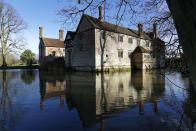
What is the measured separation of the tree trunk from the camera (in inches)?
77.2

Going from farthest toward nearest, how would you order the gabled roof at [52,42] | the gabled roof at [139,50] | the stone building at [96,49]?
the gabled roof at [52,42]
the gabled roof at [139,50]
the stone building at [96,49]

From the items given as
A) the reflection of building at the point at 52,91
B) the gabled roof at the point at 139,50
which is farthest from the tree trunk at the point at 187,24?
the gabled roof at the point at 139,50

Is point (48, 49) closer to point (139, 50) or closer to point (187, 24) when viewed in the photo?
point (139, 50)

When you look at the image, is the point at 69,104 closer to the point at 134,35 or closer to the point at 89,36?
the point at 89,36

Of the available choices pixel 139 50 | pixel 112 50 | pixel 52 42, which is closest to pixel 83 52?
pixel 112 50

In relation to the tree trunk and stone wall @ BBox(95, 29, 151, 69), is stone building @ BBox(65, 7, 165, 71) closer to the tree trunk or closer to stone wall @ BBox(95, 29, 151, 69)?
stone wall @ BBox(95, 29, 151, 69)

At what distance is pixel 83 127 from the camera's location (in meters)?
6.15

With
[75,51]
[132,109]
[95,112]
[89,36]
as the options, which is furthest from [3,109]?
[75,51]

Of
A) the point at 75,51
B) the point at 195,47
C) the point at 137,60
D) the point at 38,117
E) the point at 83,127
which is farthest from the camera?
the point at 137,60

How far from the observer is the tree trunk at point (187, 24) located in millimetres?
1961

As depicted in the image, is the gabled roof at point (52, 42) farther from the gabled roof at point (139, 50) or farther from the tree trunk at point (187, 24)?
the tree trunk at point (187, 24)

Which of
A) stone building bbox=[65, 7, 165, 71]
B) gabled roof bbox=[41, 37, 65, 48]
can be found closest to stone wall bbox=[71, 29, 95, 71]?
stone building bbox=[65, 7, 165, 71]

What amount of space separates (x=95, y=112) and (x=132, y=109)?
1.46 metres

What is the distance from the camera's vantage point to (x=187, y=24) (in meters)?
2.00
